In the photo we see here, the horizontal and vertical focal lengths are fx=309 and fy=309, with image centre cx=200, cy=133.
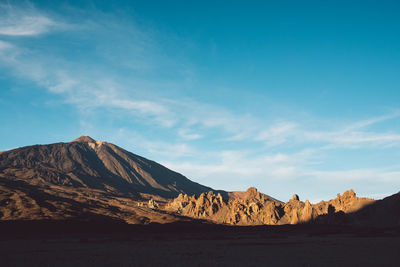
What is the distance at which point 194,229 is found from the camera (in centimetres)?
8725

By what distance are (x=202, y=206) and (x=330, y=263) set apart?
138 m

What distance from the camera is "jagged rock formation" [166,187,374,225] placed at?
107m

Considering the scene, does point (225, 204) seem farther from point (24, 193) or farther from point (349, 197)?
point (24, 193)

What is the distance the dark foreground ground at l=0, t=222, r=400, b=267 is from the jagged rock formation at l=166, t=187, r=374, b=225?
2390 centimetres

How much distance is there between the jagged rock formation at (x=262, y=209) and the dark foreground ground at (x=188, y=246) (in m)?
23.9

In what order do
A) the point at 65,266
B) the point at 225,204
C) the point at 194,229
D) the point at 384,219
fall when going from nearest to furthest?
1. the point at 65,266
2. the point at 194,229
3. the point at 384,219
4. the point at 225,204

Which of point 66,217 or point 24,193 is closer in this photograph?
point 66,217

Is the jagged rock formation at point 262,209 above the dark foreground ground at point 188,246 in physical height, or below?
above

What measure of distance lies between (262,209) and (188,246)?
3532 inches

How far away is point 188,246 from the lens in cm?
4706

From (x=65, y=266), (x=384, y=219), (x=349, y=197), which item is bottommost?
(x=65, y=266)

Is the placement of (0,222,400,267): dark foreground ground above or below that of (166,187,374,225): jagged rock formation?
below

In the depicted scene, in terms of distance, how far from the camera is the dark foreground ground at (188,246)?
31.2m

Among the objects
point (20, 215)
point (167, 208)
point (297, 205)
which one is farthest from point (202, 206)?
point (20, 215)
